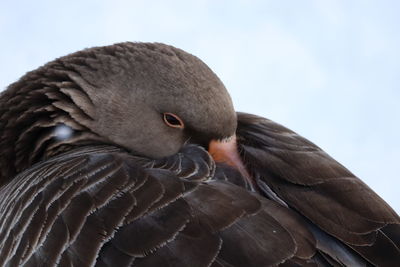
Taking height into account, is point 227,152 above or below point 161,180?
below

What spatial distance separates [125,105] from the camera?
197 inches

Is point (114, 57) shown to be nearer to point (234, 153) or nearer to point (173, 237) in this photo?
point (234, 153)

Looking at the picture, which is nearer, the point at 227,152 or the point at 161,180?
the point at 161,180

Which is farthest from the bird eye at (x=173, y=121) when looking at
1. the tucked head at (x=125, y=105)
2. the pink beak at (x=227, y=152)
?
the pink beak at (x=227, y=152)

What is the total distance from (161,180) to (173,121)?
1.16 metres

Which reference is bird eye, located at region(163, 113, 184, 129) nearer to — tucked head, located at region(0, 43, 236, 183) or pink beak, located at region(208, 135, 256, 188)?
tucked head, located at region(0, 43, 236, 183)

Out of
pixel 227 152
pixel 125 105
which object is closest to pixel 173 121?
pixel 125 105

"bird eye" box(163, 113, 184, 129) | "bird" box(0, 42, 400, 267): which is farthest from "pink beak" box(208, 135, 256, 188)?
"bird eye" box(163, 113, 184, 129)

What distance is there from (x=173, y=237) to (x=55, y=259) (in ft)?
1.91

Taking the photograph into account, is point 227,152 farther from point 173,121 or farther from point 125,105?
point 125,105

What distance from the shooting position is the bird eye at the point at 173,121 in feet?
16.2

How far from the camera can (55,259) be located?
364 cm

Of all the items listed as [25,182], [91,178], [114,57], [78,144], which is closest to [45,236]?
[91,178]

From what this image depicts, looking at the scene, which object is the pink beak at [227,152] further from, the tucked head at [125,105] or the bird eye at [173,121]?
the bird eye at [173,121]
